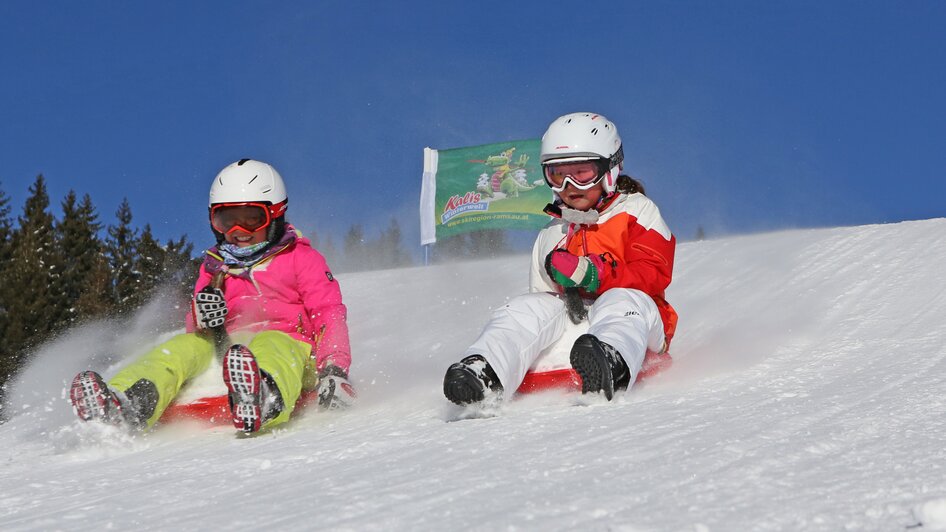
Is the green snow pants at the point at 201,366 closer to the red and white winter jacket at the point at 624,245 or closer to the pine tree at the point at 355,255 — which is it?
the red and white winter jacket at the point at 624,245

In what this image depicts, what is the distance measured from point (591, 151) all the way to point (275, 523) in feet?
9.70

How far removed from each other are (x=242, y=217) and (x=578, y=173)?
1.71 m

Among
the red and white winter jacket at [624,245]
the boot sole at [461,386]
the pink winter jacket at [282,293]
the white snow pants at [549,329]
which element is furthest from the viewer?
the pink winter jacket at [282,293]

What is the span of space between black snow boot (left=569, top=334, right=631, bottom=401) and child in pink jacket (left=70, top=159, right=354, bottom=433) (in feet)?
3.98

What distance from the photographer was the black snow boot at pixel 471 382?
3545 mm

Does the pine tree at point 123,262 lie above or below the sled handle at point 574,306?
below

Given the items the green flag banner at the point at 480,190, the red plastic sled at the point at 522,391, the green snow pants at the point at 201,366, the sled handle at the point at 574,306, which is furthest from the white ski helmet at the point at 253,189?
the green flag banner at the point at 480,190

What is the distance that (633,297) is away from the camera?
4207 mm

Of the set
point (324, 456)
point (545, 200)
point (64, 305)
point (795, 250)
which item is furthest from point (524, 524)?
point (64, 305)

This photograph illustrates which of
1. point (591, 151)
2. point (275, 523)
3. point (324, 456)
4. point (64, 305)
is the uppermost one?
point (591, 151)

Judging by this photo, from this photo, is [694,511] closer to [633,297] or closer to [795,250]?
[633,297]

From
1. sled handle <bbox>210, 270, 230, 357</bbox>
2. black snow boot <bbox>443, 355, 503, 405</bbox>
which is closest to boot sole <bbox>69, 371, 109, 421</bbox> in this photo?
sled handle <bbox>210, 270, 230, 357</bbox>

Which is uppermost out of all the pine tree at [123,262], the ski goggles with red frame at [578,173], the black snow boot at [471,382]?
the ski goggles with red frame at [578,173]

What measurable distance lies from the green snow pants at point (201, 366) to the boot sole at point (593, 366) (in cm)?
120
